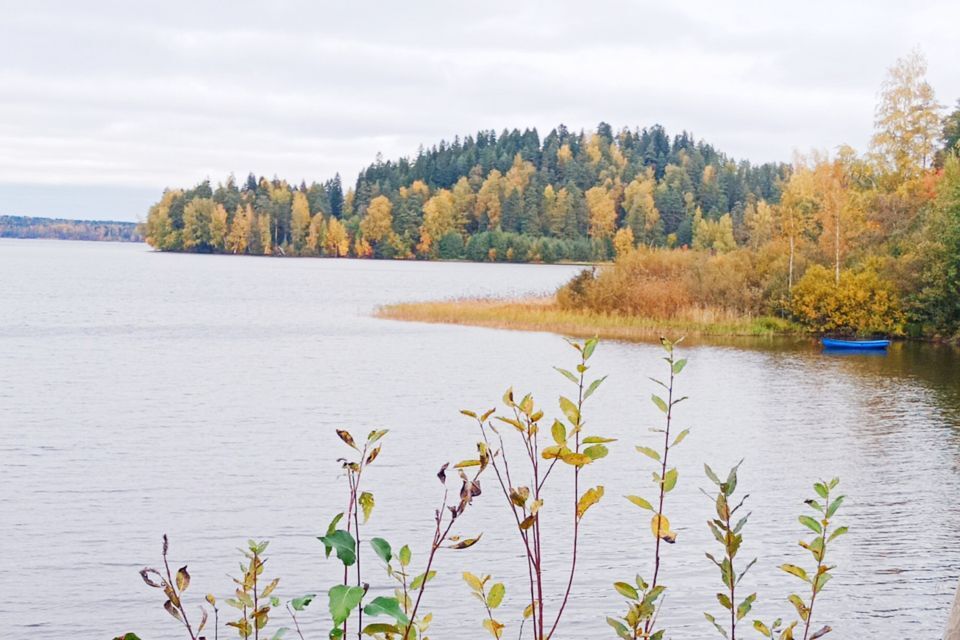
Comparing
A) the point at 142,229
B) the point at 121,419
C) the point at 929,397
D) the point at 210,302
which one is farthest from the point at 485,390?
the point at 142,229

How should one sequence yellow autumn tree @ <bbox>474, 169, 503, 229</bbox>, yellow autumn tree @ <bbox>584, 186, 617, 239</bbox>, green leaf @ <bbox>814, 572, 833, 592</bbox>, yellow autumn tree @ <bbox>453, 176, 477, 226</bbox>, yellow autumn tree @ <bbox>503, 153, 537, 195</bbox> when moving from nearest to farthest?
green leaf @ <bbox>814, 572, 833, 592</bbox>, yellow autumn tree @ <bbox>584, 186, 617, 239</bbox>, yellow autumn tree @ <bbox>474, 169, 503, 229</bbox>, yellow autumn tree @ <bbox>503, 153, 537, 195</bbox>, yellow autumn tree @ <bbox>453, 176, 477, 226</bbox>

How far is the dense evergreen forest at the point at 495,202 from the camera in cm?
13988

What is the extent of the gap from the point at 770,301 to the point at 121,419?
94.6 ft

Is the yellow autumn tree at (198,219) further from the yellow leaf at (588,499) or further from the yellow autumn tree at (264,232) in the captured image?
the yellow leaf at (588,499)

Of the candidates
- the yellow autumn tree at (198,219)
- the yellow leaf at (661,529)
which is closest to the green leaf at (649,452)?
the yellow leaf at (661,529)

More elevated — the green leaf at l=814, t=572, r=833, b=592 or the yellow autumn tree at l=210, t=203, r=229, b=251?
the yellow autumn tree at l=210, t=203, r=229, b=251

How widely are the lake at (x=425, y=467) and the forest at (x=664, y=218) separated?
3.63 meters

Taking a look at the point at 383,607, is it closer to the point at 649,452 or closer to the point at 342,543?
the point at 342,543

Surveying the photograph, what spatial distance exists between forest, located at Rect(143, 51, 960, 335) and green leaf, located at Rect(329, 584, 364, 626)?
3875cm

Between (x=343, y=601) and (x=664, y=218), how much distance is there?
142 m

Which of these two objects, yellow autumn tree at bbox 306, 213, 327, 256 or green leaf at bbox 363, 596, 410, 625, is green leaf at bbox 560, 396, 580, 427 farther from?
yellow autumn tree at bbox 306, 213, 327, 256

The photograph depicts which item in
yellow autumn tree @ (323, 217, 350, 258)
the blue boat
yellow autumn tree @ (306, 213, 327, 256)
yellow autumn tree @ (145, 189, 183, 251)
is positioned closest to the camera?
the blue boat

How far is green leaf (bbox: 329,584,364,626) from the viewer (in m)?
1.73

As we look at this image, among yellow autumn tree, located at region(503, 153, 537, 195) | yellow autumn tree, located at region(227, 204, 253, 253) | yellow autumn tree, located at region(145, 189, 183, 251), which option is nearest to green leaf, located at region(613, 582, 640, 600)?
yellow autumn tree, located at region(503, 153, 537, 195)
